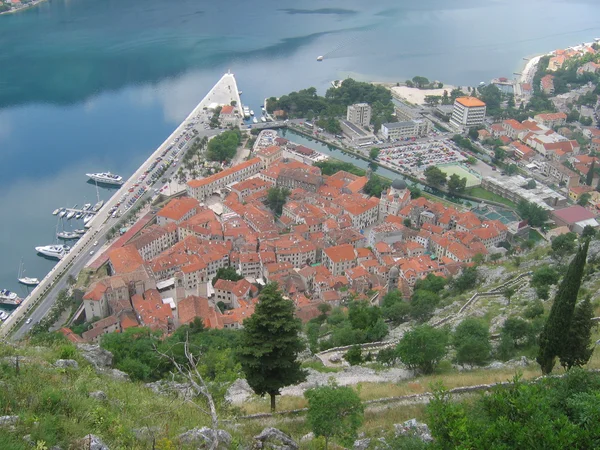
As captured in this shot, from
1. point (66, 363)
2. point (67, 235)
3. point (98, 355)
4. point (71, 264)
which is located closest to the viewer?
point (66, 363)

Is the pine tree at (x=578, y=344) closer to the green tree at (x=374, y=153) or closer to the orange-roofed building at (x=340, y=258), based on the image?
the orange-roofed building at (x=340, y=258)

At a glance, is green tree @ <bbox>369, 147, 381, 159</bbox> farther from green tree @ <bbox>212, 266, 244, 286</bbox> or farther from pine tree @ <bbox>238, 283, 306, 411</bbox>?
pine tree @ <bbox>238, 283, 306, 411</bbox>

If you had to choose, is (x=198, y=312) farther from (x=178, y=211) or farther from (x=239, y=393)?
(x=239, y=393)

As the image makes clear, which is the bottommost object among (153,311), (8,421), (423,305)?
(153,311)

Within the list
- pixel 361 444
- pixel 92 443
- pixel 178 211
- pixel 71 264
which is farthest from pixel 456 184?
pixel 92 443

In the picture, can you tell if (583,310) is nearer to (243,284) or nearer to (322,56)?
(243,284)

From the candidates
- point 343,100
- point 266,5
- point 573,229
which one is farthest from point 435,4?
point 573,229

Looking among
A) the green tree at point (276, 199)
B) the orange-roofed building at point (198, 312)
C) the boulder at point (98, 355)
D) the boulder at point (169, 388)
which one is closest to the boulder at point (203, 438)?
the boulder at point (169, 388)
